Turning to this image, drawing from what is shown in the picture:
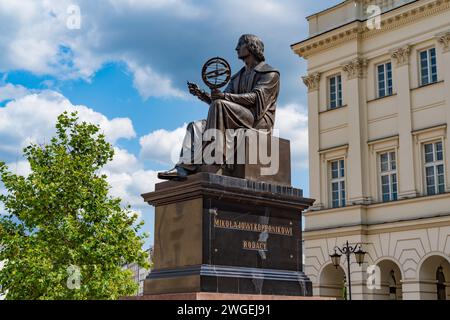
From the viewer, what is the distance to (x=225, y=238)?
905 centimetres

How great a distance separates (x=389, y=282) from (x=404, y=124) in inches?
277

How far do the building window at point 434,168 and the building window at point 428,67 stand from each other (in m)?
2.80

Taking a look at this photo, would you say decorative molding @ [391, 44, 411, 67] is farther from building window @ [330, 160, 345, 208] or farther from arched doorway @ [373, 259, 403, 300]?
arched doorway @ [373, 259, 403, 300]

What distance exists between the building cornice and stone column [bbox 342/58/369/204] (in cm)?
136

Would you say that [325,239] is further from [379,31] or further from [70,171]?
[70,171]

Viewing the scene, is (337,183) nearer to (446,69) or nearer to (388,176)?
(388,176)

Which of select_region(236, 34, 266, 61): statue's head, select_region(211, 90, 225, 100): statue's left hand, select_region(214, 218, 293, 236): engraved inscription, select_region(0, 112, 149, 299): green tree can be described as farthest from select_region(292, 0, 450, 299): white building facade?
select_region(211, 90, 225, 100): statue's left hand

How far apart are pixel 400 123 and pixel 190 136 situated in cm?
2227

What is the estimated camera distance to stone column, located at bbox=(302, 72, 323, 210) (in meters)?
33.8

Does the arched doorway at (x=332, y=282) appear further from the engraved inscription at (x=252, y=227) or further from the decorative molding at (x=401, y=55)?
the engraved inscription at (x=252, y=227)

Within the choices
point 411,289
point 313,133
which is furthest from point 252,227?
point 313,133

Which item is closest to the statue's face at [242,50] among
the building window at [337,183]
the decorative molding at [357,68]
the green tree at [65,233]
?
the green tree at [65,233]

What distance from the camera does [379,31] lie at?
106 feet
